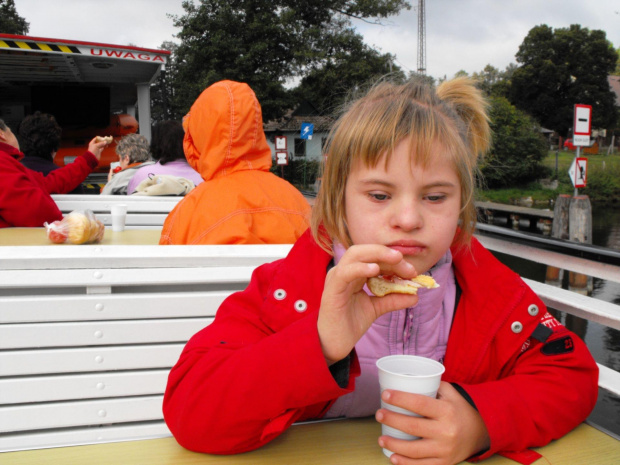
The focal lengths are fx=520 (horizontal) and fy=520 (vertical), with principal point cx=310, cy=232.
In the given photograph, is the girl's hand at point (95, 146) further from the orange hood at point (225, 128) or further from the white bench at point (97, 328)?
the white bench at point (97, 328)

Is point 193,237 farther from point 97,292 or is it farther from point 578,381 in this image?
point 578,381

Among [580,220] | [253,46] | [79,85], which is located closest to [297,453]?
[79,85]

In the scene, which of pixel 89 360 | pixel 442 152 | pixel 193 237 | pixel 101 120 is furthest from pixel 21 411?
pixel 101 120

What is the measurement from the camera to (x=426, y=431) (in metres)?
0.96

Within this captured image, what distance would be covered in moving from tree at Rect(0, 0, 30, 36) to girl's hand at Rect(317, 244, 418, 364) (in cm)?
4435

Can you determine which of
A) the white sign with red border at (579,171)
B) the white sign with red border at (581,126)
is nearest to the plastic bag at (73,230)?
the white sign with red border at (581,126)

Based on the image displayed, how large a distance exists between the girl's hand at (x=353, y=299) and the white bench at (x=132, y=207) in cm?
321

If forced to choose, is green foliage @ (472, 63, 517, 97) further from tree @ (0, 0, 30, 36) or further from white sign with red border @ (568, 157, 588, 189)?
tree @ (0, 0, 30, 36)

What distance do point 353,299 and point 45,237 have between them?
7.38 feet

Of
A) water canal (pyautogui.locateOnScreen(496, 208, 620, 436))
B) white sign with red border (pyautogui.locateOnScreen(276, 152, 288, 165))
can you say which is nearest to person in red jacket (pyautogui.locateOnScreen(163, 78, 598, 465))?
water canal (pyautogui.locateOnScreen(496, 208, 620, 436))

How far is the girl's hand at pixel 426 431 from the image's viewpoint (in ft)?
3.11

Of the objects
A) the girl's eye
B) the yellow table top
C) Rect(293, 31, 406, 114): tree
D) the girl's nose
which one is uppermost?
Rect(293, 31, 406, 114): tree

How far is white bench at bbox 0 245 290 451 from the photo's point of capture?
1574 mm

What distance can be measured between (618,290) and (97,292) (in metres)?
11.7
